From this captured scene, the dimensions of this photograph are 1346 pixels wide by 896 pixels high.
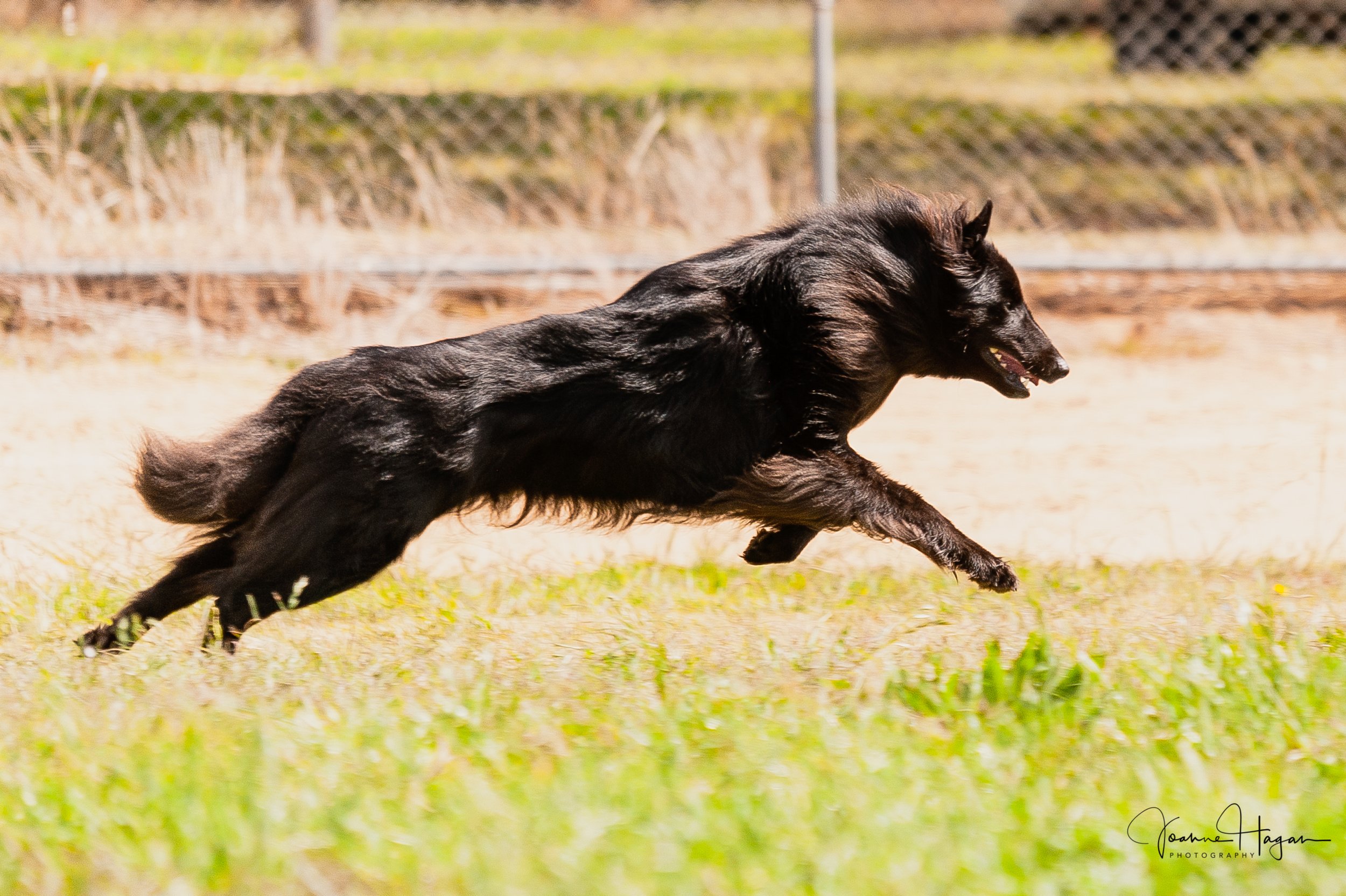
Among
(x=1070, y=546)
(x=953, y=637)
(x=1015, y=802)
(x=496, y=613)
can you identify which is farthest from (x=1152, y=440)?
(x=1015, y=802)

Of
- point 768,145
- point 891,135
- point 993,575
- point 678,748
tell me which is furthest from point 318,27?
point 678,748

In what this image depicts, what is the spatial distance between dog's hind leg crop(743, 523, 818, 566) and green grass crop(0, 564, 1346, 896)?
0.17 m

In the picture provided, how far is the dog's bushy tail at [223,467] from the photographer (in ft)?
12.9

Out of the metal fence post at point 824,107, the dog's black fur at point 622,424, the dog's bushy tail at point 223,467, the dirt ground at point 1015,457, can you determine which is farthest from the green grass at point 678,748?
the metal fence post at point 824,107

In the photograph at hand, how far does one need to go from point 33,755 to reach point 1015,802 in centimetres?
194

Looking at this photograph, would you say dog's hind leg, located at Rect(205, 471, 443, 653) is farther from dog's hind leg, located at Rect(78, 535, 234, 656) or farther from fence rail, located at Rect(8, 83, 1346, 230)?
fence rail, located at Rect(8, 83, 1346, 230)

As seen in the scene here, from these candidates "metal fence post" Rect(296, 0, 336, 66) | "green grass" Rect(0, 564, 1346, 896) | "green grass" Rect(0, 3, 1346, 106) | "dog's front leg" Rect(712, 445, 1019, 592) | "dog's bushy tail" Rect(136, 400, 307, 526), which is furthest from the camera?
"metal fence post" Rect(296, 0, 336, 66)

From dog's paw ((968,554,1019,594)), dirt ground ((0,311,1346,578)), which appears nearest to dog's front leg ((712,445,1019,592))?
dog's paw ((968,554,1019,594))

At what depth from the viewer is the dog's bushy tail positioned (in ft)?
12.9

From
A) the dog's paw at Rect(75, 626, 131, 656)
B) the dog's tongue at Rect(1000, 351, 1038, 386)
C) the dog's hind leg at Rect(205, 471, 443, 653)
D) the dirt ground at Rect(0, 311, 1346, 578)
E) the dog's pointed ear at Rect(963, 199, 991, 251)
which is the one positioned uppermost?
the dog's pointed ear at Rect(963, 199, 991, 251)

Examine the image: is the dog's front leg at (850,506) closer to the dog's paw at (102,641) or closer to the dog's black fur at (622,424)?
the dog's black fur at (622,424)

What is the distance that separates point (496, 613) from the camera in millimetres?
4457

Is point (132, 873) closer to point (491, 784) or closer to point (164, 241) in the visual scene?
point (491, 784)

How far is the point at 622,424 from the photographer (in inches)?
156
